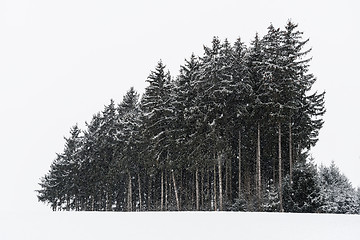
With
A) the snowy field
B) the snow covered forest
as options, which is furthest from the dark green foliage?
the snowy field

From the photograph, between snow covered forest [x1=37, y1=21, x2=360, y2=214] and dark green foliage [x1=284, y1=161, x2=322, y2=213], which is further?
snow covered forest [x1=37, y1=21, x2=360, y2=214]

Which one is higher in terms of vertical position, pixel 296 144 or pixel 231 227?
pixel 296 144

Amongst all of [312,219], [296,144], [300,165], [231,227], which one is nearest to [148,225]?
[231,227]

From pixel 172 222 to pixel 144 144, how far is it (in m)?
26.7

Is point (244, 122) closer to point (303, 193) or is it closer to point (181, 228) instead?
point (303, 193)

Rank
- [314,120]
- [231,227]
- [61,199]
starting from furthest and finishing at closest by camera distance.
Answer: [61,199]
[314,120]
[231,227]

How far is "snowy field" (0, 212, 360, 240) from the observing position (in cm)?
1025

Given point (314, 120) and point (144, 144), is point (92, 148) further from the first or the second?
point (314, 120)

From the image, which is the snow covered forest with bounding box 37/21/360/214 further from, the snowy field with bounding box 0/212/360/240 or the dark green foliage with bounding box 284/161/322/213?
the snowy field with bounding box 0/212/360/240

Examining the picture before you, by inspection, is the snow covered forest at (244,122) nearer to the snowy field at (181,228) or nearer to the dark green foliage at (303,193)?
the dark green foliage at (303,193)

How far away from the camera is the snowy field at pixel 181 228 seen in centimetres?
1025

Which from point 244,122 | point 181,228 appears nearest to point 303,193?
point 244,122

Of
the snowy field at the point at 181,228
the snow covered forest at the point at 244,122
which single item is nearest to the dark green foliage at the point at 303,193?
the snow covered forest at the point at 244,122

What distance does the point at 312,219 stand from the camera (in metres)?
12.4
